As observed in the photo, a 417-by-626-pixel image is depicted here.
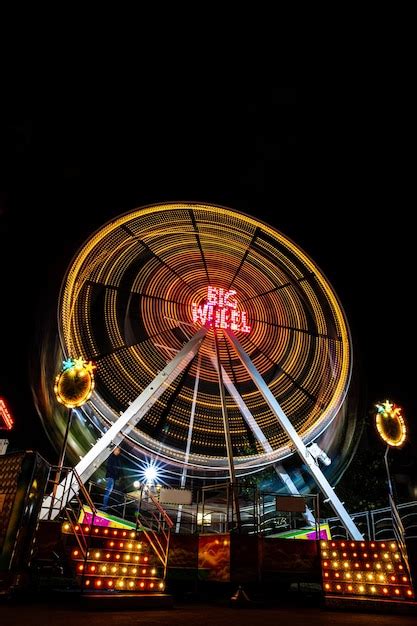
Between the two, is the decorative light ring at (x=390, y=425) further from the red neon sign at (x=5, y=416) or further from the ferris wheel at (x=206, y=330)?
the red neon sign at (x=5, y=416)

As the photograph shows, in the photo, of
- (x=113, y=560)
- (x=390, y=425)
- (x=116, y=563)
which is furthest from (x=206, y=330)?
(x=116, y=563)

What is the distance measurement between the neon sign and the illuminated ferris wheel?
2.1 inches

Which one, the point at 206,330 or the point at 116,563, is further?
the point at 206,330

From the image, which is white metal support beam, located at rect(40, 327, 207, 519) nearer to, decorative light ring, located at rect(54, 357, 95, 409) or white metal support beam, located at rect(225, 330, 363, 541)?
decorative light ring, located at rect(54, 357, 95, 409)

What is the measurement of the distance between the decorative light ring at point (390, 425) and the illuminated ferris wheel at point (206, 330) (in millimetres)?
2429

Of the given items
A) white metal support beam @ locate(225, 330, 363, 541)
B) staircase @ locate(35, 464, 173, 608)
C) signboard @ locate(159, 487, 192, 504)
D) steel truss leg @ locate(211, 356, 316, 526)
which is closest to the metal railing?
white metal support beam @ locate(225, 330, 363, 541)

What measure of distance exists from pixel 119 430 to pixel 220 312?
7.26m

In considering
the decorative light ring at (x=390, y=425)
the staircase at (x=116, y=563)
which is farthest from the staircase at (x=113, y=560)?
the decorative light ring at (x=390, y=425)

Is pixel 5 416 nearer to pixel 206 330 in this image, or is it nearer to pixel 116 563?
pixel 206 330

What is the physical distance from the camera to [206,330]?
16.1m

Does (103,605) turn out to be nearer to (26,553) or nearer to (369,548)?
(26,553)

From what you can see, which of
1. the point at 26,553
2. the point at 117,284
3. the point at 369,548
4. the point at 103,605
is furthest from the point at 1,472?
the point at 117,284

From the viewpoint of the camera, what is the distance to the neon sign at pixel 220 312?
16.9 m

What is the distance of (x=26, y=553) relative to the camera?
215 inches
